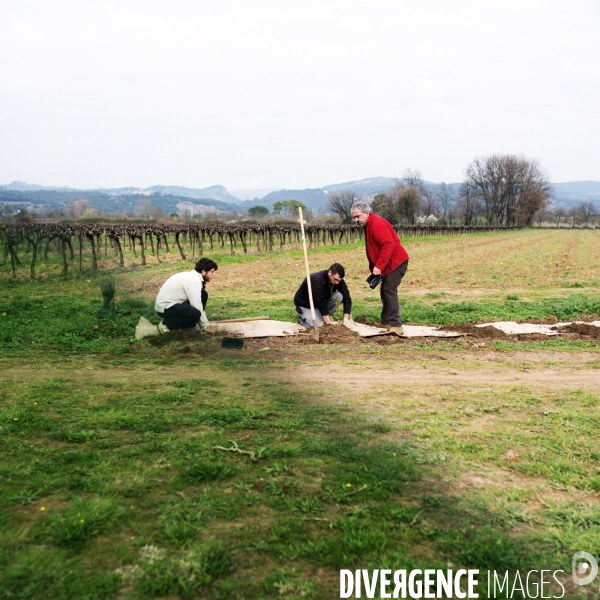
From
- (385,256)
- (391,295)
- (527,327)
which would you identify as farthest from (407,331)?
(527,327)

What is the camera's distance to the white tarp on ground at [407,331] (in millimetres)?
8773

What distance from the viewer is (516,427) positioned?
14.7ft

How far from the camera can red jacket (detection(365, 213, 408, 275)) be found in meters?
8.70

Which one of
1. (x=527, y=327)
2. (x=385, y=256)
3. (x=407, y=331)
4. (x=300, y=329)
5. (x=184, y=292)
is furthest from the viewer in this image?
(x=527, y=327)

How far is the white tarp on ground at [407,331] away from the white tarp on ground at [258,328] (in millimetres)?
883

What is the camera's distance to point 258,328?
8914 mm

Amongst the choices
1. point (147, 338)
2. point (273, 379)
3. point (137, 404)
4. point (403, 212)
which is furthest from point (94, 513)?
point (403, 212)

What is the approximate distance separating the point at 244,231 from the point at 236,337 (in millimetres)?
24558

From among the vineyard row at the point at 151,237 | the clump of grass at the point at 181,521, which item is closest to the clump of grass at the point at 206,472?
the clump of grass at the point at 181,521

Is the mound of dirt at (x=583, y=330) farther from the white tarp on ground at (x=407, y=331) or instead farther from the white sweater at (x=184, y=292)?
the white sweater at (x=184, y=292)

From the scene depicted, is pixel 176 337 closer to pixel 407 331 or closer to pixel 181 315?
pixel 181 315

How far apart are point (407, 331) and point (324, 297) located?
1586 millimetres

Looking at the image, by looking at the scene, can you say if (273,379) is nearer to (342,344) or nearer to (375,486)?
(342,344)

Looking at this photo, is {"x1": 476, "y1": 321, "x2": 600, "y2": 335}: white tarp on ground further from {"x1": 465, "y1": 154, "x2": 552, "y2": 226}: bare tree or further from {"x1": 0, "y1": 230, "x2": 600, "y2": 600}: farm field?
{"x1": 465, "y1": 154, "x2": 552, "y2": 226}: bare tree
